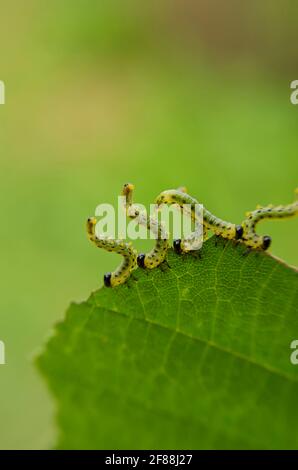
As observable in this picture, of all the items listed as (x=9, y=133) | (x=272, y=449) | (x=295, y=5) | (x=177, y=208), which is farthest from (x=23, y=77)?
(x=272, y=449)

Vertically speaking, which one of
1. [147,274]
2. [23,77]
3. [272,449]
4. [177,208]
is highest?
[23,77]

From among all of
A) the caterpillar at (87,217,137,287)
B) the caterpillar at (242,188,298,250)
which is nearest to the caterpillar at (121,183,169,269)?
the caterpillar at (87,217,137,287)

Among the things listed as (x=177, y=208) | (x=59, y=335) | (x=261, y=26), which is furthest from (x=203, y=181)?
(x=59, y=335)

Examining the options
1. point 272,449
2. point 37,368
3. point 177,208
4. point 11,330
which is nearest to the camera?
point 272,449

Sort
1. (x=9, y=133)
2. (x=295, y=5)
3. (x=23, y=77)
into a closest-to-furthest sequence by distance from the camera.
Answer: (x=9, y=133)
(x=23, y=77)
(x=295, y=5)

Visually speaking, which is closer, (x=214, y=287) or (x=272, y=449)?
(x=272, y=449)

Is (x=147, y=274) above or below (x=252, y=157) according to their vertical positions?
below

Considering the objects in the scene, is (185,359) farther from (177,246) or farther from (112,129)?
(112,129)

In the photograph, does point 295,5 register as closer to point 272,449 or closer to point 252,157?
point 252,157

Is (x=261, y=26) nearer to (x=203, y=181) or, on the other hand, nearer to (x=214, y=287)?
(x=203, y=181)
